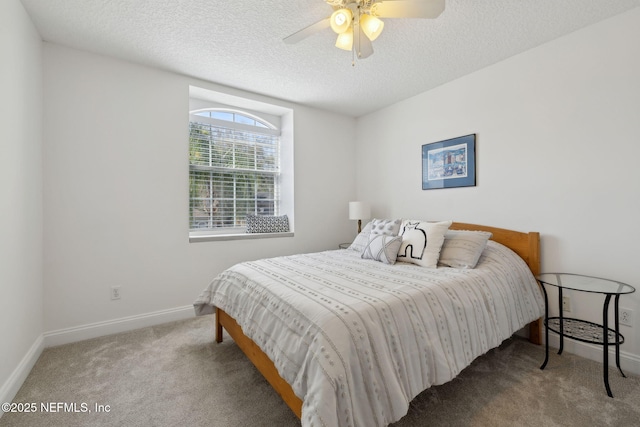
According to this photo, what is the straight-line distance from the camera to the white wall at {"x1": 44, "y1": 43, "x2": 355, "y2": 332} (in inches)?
91.0

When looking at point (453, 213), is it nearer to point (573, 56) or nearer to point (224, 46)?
point (573, 56)

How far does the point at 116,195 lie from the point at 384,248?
2.48 meters

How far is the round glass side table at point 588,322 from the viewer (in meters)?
1.67

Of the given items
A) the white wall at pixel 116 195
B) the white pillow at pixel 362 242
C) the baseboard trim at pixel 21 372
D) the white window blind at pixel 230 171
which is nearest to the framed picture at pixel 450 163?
the white pillow at pixel 362 242

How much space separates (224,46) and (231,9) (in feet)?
1.52

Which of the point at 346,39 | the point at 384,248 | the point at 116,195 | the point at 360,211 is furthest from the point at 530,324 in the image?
the point at 116,195

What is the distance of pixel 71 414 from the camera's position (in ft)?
4.95

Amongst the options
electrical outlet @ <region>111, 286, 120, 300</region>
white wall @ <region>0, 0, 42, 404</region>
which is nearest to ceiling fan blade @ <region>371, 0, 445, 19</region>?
white wall @ <region>0, 0, 42, 404</region>

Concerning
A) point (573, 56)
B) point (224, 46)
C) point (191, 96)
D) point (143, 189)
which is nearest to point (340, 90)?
point (224, 46)

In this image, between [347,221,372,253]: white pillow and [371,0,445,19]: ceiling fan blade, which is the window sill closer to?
[347,221,372,253]: white pillow

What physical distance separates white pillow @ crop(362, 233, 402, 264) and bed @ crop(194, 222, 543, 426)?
3.5 inches

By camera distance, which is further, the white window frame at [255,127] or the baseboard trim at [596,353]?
the white window frame at [255,127]

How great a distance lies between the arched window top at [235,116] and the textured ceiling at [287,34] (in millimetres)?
540

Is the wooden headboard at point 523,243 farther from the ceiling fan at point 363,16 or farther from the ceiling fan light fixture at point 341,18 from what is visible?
the ceiling fan light fixture at point 341,18
